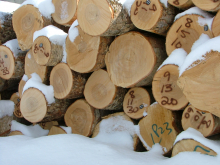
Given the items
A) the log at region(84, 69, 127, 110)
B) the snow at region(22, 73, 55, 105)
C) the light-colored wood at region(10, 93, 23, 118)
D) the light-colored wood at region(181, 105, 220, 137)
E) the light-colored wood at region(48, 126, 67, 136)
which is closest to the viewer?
the light-colored wood at region(181, 105, 220, 137)

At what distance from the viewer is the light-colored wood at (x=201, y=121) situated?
1.44 meters

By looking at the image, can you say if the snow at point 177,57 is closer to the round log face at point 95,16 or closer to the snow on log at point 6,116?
the round log face at point 95,16

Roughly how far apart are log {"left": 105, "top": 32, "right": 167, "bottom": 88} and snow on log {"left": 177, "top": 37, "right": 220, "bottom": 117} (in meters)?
0.45

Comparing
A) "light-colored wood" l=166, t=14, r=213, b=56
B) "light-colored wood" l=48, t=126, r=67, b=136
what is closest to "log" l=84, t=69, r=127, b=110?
"light-colored wood" l=48, t=126, r=67, b=136

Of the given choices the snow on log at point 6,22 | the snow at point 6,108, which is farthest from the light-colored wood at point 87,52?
the snow at point 6,108

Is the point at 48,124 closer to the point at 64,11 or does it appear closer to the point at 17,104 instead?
the point at 17,104

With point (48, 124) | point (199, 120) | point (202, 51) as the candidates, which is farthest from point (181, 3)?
point (48, 124)

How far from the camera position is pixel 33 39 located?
2.33 m

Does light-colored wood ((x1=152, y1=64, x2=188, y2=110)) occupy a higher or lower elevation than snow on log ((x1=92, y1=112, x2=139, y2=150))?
higher

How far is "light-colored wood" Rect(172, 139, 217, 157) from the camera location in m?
1.32

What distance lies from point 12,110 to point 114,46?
1797mm

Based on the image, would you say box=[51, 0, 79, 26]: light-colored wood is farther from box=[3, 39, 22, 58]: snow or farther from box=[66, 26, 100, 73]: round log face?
box=[3, 39, 22, 58]: snow

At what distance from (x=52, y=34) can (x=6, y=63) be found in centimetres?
90

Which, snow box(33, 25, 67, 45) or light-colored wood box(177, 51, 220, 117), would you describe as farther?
snow box(33, 25, 67, 45)
